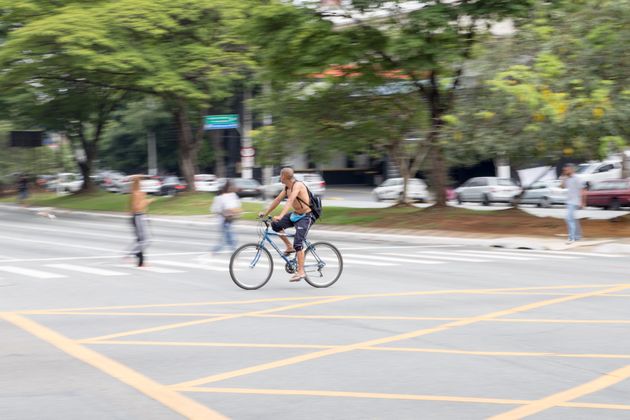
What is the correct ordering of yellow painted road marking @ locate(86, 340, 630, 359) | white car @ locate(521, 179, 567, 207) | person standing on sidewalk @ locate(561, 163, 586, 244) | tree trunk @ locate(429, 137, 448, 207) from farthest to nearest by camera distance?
white car @ locate(521, 179, 567, 207)
tree trunk @ locate(429, 137, 448, 207)
person standing on sidewalk @ locate(561, 163, 586, 244)
yellow painted road marking @ locate(86, 340, 630, 359)

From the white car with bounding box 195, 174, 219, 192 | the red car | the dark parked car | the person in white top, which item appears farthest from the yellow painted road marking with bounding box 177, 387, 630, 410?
the dark parked car

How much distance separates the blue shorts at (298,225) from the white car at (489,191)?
103 feet

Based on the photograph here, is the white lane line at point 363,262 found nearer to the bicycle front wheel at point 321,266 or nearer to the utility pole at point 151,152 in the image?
the bicycle front wheel at point 321,266

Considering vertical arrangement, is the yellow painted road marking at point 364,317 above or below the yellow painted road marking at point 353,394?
below

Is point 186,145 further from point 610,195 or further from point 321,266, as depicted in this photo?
point 321,266

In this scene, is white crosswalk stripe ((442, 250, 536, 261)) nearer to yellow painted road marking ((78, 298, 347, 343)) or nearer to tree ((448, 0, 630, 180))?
tree ((448, 0, 630, 180))

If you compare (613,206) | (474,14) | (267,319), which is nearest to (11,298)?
(267,319)

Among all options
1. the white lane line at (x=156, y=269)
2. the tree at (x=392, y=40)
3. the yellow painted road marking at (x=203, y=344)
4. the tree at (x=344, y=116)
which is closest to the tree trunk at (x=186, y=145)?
the tree at (x=344, y=116)

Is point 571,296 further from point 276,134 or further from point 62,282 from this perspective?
point 276,134

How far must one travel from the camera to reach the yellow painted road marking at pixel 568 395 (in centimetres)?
639

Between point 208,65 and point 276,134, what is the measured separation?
9.13 m

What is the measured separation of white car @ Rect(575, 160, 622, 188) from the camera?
42.2 m

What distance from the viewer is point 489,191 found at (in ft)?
145

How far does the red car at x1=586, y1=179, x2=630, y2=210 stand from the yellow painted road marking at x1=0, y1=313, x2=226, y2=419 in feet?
101
